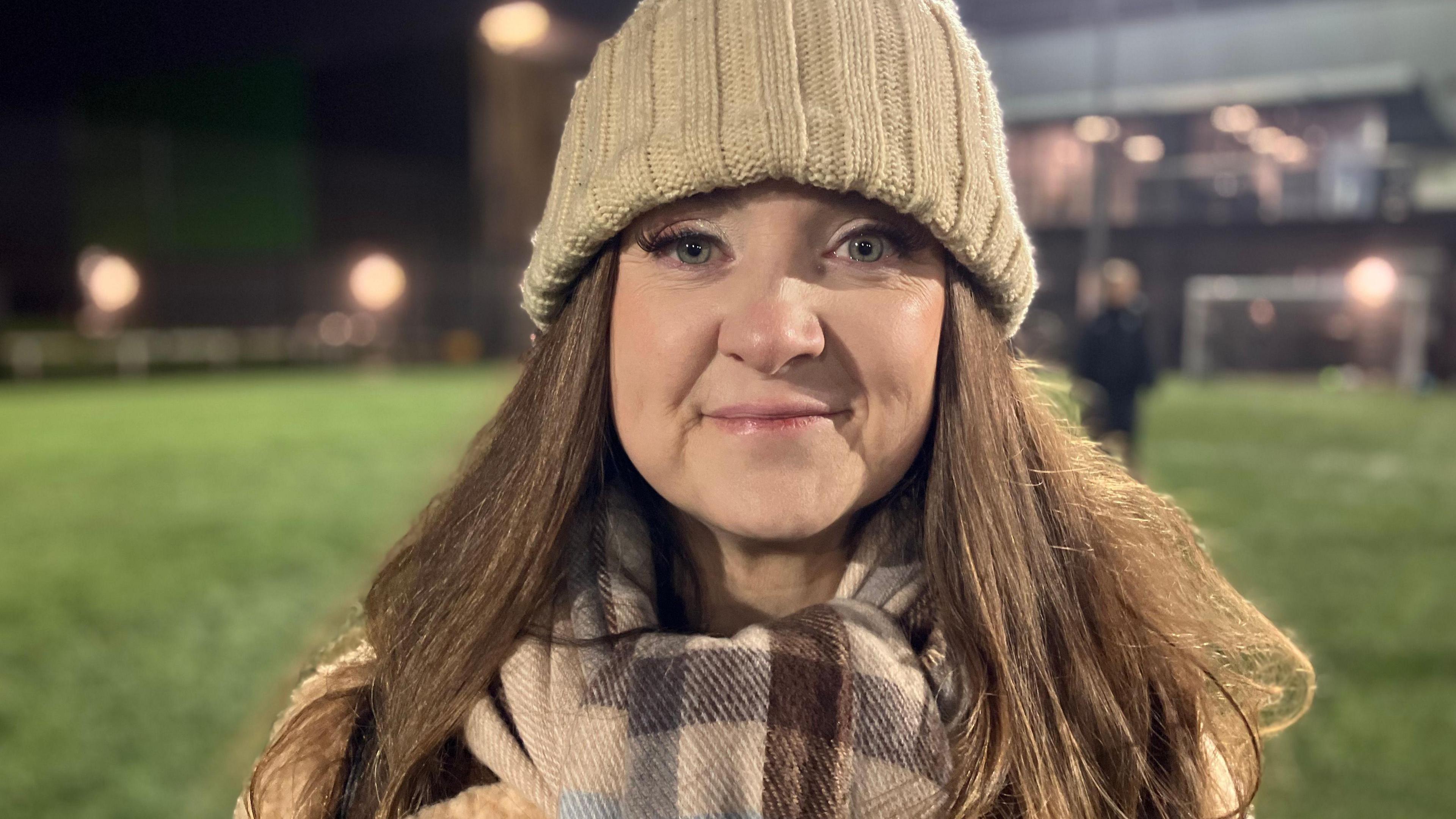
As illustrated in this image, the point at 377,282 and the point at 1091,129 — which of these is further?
the point at 377,282

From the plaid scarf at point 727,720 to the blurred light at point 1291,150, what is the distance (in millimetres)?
28127

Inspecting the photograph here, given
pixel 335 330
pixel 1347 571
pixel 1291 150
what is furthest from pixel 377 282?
pixel 1347 571

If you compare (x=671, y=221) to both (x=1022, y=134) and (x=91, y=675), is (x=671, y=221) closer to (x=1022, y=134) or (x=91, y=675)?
(x=91, y=675)

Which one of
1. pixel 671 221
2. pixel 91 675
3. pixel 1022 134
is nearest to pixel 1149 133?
pixel 1022 134

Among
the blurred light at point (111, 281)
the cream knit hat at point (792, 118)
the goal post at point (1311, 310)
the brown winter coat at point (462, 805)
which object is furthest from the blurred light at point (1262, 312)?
the brown winter coat at point (462, 805)

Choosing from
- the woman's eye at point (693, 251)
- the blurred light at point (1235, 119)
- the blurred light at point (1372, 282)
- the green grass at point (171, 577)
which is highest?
the blurred light at point (1235, 119)

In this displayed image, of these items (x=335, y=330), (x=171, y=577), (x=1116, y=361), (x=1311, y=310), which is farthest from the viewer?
(x=335, y=330)

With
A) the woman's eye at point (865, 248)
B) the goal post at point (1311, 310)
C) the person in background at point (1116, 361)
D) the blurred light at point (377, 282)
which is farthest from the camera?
the blurred light at point (377, 282)

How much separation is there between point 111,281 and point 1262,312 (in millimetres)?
26080

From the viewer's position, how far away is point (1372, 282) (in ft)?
79.2

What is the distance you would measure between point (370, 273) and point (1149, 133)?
795 inches

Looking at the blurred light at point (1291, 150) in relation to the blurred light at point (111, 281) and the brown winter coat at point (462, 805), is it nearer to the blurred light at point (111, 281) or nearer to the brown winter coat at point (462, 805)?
the blurred light at point (111, 281)

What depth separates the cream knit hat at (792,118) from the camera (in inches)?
47.3

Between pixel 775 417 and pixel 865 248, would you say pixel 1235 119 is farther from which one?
pixel 775 417
